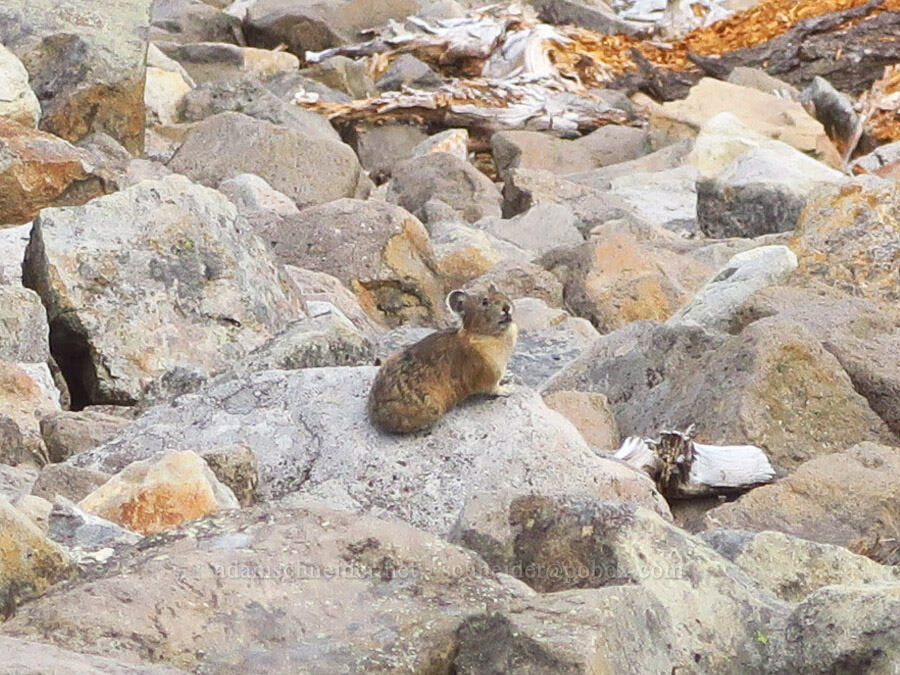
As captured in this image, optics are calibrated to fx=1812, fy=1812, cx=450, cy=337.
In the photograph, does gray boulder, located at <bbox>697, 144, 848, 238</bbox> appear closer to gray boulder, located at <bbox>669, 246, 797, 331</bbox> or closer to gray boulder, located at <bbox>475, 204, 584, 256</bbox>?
gray boulder, located at <bbox>475, 204, 584, 256</bbox>

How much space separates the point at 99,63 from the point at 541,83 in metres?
8.36

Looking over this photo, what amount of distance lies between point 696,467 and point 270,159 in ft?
25.9

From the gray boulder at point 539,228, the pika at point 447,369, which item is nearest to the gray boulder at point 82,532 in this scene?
the pika at point 447,369

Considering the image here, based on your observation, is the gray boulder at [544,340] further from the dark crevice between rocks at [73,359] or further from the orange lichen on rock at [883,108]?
the orange lichen on rock at [883,108]

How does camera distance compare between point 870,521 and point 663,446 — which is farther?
point 663,446

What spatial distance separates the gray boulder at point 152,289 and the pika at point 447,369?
6.33ft

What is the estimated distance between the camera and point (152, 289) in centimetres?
923

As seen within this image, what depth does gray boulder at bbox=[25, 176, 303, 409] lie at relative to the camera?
29.1 ft

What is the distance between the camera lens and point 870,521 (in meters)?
6.85

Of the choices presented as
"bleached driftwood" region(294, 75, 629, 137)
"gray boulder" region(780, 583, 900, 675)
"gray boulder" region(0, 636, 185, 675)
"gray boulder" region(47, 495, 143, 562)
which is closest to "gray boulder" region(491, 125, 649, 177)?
"bleached driftwood" region(294, 75, 629, 137)

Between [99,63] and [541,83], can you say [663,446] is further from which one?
[541,83]

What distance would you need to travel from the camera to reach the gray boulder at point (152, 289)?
29.1 feet

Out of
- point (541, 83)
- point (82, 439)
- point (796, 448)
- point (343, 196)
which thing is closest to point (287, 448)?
point (82, 439)

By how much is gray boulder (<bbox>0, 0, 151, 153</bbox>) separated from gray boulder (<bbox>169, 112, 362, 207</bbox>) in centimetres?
59
